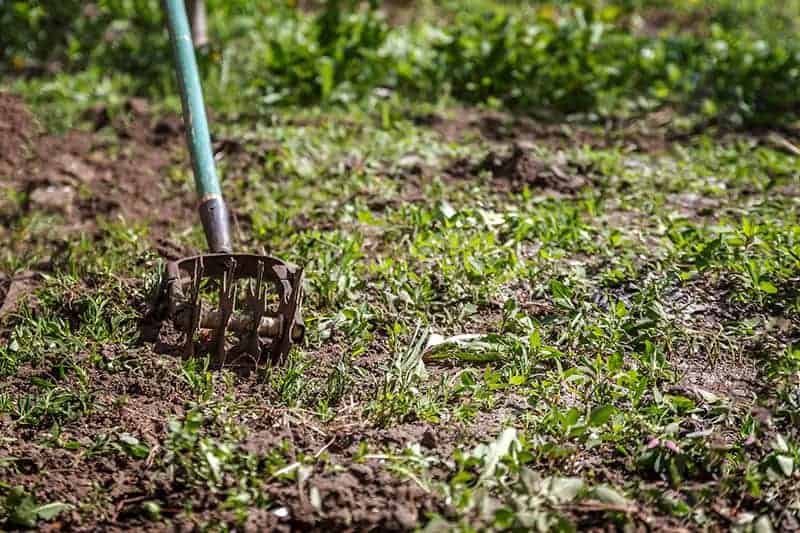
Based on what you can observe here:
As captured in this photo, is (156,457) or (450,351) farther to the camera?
(450,351)

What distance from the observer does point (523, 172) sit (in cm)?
405

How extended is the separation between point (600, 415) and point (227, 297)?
1.12m

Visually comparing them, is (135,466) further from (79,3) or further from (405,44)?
(79,3)

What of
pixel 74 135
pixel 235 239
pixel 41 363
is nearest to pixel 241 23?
pixel 74 135

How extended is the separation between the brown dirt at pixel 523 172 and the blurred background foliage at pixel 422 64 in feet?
2.90

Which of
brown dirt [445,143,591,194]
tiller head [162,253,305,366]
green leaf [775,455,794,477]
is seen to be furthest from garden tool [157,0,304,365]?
green leaf [775,455,794,477]

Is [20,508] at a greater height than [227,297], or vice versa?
[227,297]

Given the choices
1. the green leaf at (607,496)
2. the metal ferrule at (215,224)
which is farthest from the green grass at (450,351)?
the metal ferrule at (215,224)

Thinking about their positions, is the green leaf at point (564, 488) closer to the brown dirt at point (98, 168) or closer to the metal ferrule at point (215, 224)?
the metal ferrule at point (215, 224)

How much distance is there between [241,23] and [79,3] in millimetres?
978

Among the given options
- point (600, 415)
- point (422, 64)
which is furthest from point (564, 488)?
point (422, 64)

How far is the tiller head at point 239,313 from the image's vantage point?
2.75m

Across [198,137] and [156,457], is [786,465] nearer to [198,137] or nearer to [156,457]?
[156,457]

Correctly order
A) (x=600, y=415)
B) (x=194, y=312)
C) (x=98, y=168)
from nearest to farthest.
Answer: (x=600, y=415)
(x=194, y=312)
(x=98, y=168)
